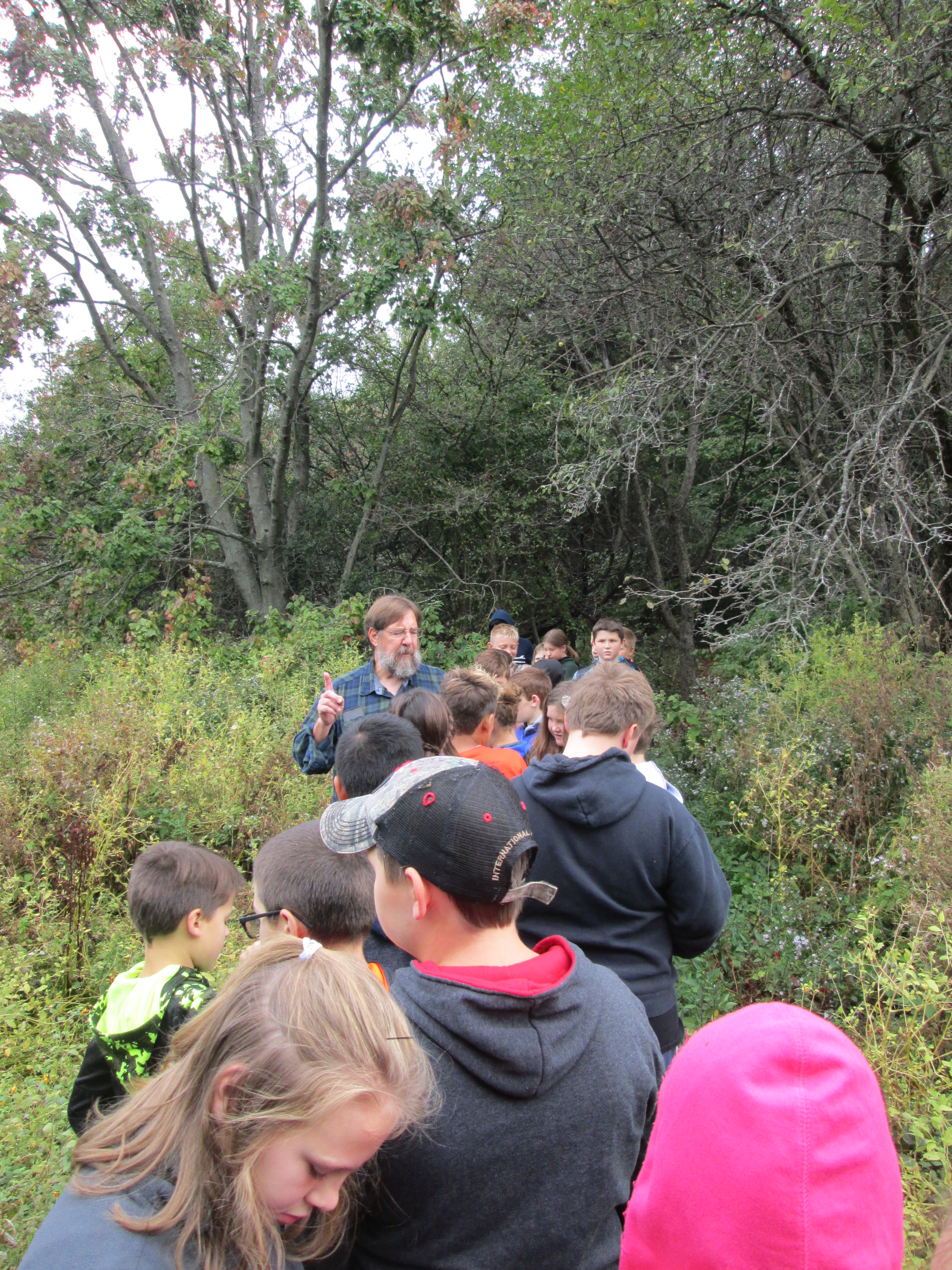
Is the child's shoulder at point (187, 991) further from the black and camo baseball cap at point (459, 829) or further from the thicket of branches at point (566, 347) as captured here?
the thicket of branches at point (566, 347)

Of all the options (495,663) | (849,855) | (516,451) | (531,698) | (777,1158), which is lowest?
(849,855)

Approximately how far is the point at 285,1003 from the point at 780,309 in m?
7.00

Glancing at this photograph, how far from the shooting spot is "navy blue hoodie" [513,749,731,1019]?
6.46 ft

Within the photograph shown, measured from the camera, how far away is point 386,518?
35.8 ft

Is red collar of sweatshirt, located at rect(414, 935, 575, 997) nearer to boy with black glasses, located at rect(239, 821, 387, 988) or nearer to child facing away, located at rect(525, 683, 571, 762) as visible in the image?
boy with black glasses, located at rect(239, 821, 387, 988)

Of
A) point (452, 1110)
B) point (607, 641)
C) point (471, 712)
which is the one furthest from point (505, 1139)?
point (607, 641)

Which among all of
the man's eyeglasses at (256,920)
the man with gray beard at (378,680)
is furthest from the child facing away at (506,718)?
the man's eyeglasses at (256,920)

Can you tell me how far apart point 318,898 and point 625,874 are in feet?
2.65

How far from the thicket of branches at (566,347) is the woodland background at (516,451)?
0.20 feet

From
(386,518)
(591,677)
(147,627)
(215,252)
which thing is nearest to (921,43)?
(591,677)

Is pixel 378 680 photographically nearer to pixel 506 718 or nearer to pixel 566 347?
pixel 506 718

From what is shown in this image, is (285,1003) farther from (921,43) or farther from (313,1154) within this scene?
(921,43)

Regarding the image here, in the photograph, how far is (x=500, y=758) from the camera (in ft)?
9.23

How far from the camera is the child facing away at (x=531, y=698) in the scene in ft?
13.9
